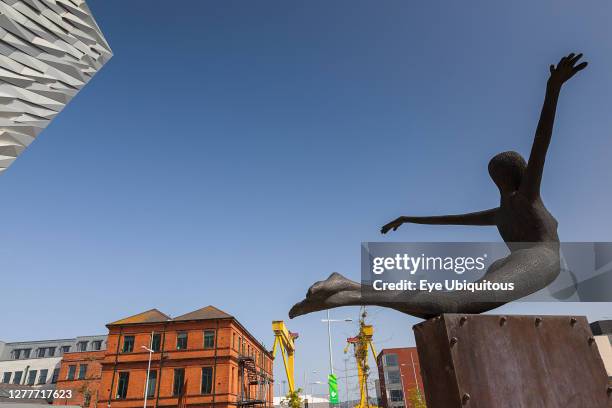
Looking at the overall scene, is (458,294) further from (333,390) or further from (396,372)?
(396,372)

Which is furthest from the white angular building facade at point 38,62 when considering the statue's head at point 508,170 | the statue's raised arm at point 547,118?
the statue's raised arm at point 547,118

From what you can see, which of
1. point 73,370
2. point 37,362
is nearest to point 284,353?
point 73,370

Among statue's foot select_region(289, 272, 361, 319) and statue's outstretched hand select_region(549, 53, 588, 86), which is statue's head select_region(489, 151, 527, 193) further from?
statue's foot select_region(289, 272, 361, 319)

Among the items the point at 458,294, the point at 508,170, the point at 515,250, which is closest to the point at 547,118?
the point at 508,170

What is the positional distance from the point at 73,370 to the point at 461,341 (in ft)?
177

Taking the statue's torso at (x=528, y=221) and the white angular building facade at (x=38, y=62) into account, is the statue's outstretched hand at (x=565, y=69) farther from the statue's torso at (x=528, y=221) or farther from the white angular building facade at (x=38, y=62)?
the white angular building facade at (x=38, y=62)

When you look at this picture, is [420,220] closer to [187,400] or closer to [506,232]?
[506,232]

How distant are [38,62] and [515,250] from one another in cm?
2843

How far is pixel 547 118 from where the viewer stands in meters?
2.19

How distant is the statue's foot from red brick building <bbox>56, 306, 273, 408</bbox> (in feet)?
115

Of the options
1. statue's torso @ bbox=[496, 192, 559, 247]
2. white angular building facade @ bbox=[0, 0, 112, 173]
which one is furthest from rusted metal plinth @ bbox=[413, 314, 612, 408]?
white angular building facade @ bbox=[0, 0, 112, 173]

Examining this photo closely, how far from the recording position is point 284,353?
28734mm

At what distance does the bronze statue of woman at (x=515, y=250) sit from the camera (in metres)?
2.01

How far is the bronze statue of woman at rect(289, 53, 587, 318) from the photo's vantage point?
6.60 ft
